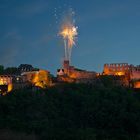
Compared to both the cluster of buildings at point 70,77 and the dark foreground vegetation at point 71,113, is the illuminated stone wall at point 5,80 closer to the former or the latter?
the cluster of buildings at point 70,77

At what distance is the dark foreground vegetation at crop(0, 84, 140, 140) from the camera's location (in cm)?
5509

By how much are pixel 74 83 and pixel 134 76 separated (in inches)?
353

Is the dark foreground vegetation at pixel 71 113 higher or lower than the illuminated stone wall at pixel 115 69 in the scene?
lower

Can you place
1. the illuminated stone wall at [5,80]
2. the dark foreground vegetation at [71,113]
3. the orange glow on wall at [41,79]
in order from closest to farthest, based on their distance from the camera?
1. the dark foreground vegetation at [71,113]
2. the orange glow on wall at [41,79]
3. the illuminated stone wall at [5,80]

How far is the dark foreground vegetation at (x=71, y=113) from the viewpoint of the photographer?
181ft

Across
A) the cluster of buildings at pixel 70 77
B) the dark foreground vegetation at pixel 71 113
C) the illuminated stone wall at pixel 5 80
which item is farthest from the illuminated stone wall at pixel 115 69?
the illuminated stone wall at pixel 5 80

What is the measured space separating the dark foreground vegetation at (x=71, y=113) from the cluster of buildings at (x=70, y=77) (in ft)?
11.5

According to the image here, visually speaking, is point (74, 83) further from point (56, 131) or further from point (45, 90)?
point (56, 131)

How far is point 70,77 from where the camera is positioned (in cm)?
7438

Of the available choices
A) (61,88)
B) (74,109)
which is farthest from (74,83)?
(74,109)

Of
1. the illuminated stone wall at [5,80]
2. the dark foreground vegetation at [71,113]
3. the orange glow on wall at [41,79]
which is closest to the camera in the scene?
the dark foreground vegetation at [71,113]

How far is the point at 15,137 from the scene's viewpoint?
5447 centimetres

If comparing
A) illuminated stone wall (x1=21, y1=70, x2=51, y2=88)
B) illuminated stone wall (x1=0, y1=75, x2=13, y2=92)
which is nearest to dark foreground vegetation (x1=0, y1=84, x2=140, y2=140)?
illuminated stone wall (x1=21, y1=70, x2=51, y2=88)

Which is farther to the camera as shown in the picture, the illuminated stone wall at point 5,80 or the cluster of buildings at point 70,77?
the illuminated stone wall at point 5,80
